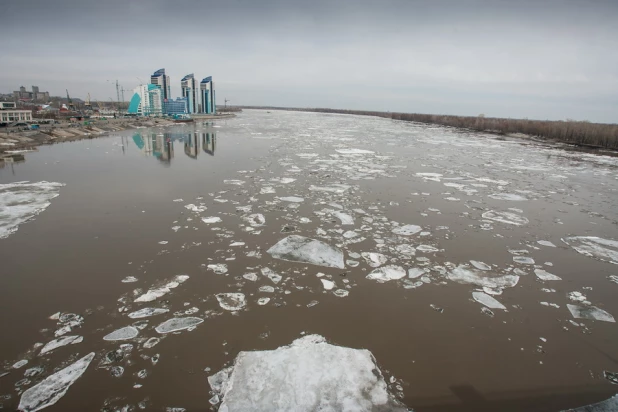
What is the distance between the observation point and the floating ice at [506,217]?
18.1 feet

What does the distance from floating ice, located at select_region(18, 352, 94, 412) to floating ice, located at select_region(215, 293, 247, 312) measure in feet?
3.65

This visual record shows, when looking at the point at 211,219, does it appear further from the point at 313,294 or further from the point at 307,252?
the point at 313,294

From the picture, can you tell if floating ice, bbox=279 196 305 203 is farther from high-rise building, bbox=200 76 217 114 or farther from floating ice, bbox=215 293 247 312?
high-rise building, bbox=200 76 217 114

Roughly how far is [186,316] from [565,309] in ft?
12.8

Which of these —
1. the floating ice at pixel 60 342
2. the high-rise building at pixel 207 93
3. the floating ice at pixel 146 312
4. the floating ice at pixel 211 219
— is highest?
the high-rise building at pixel 207 93

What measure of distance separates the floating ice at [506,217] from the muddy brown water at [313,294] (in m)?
0.12

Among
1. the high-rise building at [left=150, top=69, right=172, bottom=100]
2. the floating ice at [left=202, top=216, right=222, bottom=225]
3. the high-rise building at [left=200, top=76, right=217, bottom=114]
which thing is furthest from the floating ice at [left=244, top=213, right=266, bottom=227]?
the high-rise building at [left=200, top=76, right=217, bottom=114]

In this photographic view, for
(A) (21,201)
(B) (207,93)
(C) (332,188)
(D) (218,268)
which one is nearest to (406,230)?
(C) (332,188)

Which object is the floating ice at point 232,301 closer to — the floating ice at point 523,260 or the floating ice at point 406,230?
the floating ice at point 406,230

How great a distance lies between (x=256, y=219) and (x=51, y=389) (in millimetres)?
3395

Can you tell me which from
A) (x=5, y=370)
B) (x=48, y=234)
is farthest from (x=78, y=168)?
(x=5, y=370)

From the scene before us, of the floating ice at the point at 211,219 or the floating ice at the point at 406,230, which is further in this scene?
the floating ice at the point at 211,219

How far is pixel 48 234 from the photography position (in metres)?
4.35

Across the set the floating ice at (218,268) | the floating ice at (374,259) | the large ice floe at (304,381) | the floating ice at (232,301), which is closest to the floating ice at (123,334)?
the floating ice at (232,301)
